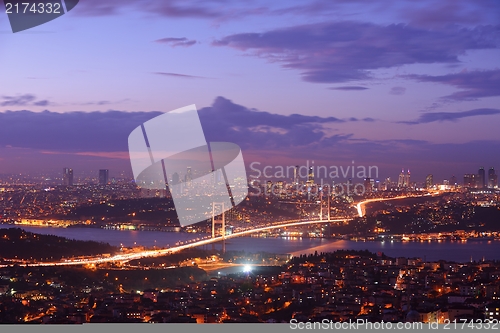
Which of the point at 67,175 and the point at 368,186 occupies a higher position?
the point at 67,175

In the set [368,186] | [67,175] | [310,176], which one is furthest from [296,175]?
[67,175]

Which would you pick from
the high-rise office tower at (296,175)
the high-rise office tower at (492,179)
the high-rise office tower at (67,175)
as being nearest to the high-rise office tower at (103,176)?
the high-rise office tower at (67,175)

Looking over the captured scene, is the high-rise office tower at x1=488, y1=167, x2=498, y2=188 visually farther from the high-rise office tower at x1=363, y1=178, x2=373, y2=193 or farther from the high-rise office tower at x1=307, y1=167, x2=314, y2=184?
the high-rise office tower at x1=307, y1=167, x2=314, y2=184

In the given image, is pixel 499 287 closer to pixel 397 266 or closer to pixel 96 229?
pixel 397 266

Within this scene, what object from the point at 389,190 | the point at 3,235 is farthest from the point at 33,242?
the point at 389,190

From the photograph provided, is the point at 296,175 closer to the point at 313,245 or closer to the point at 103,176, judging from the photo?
the point at 313,245

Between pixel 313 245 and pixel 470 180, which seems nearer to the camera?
pixel 313 245

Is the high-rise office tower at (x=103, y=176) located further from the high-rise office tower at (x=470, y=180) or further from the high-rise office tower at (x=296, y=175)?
the high-rise office tower at (x=470, y=180)

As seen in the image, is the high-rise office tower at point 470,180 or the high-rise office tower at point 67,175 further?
the high-rise office tower at point 470,180
